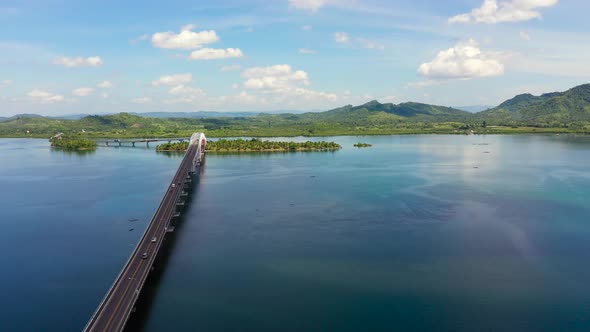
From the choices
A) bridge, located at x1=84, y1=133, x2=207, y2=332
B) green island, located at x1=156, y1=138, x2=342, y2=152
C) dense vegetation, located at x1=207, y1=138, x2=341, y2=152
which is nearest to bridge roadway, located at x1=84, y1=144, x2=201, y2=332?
bridge, located at x1=84, y1=133, x2=207, y2=332

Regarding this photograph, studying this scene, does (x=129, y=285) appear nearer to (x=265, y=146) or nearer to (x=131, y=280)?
(x=131, y=280)

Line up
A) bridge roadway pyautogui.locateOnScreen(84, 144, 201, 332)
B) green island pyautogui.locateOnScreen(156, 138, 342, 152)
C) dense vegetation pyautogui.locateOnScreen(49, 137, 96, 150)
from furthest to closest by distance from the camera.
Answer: dense vegetation pyautogui.locateOnScreen(49, 137, 96, 150), green island pyautogui.locateOnScreen(156, 138, 342, 152), bridge roadway pyautogui.locateOnScreen(84, 144, 201, 332)

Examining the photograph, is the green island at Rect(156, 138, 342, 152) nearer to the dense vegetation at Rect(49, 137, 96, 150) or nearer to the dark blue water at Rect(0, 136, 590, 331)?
the dense vegetation at Rect(49, 137, 96, 150)

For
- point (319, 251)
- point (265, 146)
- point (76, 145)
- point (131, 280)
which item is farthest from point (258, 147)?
point (131, 280)

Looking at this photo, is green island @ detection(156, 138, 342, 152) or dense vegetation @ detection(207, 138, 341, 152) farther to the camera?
dense vegetation @ detection(207, 138, 341, 152)

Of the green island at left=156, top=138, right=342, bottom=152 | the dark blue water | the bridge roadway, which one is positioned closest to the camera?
the bridge roadway

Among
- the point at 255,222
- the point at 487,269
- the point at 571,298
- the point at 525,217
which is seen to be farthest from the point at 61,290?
the point at 525,217

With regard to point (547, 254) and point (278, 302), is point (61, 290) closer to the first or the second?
point (278, 302)

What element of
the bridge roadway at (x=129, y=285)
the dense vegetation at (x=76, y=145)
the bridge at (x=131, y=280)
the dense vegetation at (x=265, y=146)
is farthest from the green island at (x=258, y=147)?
the bridge roadway at (x=129, y=285)
